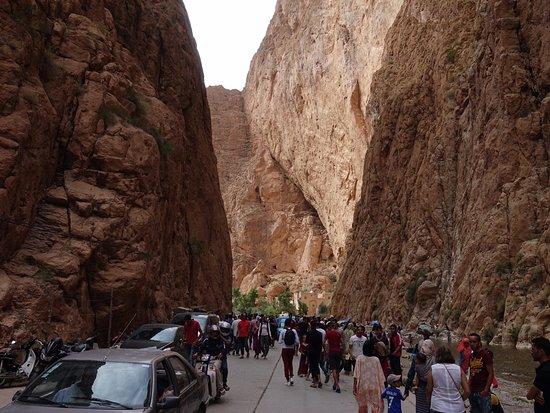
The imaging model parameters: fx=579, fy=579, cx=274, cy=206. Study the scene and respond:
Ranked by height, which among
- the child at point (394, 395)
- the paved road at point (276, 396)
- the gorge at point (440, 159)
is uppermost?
the gorge at point (440, 159)

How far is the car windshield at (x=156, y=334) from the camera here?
11977 mm

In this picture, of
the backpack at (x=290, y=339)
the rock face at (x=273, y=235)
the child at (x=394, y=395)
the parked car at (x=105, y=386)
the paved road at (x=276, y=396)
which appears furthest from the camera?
the rock face at (x=273, y=235)

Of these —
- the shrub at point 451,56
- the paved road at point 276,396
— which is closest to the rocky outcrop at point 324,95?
the shrub at point 451,56

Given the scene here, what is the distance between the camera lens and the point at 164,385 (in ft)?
19.0

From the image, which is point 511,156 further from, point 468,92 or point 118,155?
point 118,155

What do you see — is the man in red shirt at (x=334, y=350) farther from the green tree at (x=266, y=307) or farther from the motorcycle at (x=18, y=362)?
the green tree at (x=266, y=307)

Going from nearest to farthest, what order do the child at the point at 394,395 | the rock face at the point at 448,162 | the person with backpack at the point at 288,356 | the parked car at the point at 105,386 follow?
the parked car at the point at 105,386, the child at the point at 394,395, the person with backpack at the point at 288,356, the rock face at the point at 448,162

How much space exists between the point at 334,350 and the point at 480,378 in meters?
6.00

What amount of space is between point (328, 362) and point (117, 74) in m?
12.1

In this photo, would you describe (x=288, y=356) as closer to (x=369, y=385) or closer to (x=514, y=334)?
(x=369, y=385)

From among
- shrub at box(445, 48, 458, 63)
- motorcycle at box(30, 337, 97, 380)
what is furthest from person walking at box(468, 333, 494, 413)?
shrub at box(445, 48, 458, 63)

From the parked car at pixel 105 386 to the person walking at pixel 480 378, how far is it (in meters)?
3.78

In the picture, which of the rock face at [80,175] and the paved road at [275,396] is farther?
the rock face at [80,175]

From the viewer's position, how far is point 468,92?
37.2 meters
